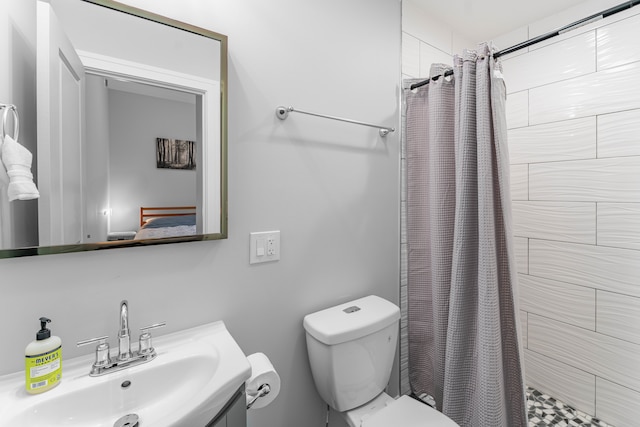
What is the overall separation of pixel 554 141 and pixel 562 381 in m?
1.43

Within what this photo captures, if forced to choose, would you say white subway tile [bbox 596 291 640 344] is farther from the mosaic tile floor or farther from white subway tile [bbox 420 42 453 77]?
white subway tile [bbox 420 42 453 77]

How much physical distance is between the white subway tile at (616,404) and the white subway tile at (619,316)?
0.90ft

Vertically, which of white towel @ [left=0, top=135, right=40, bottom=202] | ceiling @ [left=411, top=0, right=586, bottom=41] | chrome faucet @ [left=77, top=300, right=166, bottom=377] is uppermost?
ceiling @ [left=411, top=0, right=586, bottom=41]

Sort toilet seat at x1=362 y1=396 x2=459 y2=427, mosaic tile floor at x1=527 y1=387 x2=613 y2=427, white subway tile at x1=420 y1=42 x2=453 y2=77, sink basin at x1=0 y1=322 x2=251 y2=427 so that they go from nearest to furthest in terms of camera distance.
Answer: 1. sink basin at x1=0 y1=322 x2=251 y2=427
2. toilet seat at x1=362 y1=396 x2=459 y2=427
3. mosaic tile floor at x1=527 y1=387 x2=613 y2=427
4. white subway tile at x1=420 y1=42 x2=453 y2=77

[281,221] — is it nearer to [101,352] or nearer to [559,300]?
[101,352]

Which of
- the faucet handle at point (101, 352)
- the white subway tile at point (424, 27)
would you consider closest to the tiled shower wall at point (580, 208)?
the white subway tile at point (424, 27)

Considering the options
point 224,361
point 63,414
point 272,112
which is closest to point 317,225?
point 272,112

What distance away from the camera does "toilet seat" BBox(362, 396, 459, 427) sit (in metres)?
1.15

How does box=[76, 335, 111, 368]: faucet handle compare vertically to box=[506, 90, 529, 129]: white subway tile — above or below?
below

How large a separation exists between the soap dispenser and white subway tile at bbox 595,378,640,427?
242 cm

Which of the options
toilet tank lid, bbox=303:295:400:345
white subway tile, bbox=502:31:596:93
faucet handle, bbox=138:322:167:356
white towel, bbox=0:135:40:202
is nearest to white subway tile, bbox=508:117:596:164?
white subway tile, bbox=502:31:596:93

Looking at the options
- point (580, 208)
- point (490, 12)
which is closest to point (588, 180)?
point (580, 208)

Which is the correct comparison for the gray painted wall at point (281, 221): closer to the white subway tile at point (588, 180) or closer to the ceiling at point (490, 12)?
the ceiling at point (490, 12)

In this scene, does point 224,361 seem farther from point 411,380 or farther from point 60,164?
point 411,380
